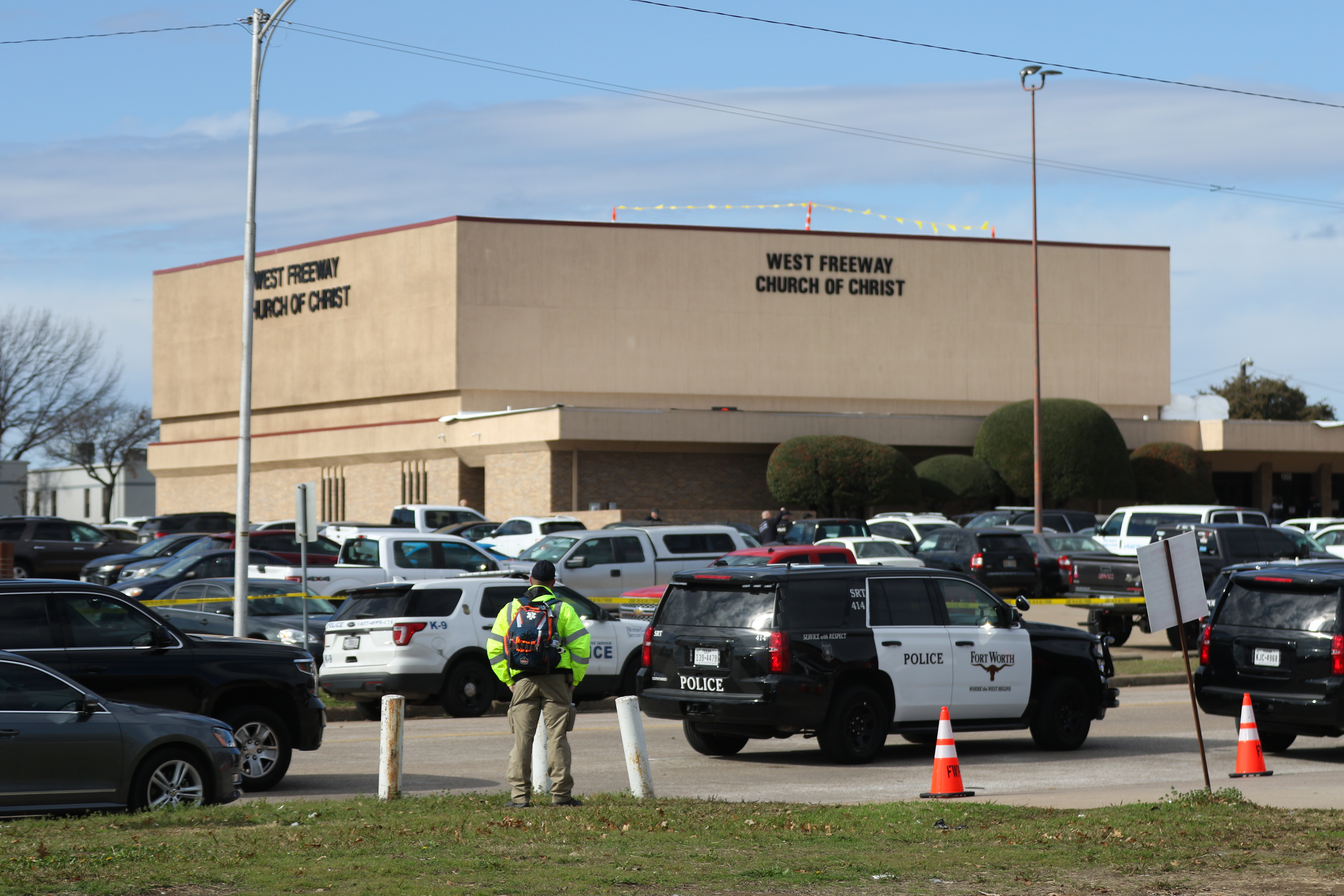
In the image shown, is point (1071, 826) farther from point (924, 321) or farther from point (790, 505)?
point (924, 321)

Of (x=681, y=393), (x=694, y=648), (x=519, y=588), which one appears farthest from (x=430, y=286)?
(x=694, y=648)

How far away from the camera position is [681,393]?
A: 6638 centimetres

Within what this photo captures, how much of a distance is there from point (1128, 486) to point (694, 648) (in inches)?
1836

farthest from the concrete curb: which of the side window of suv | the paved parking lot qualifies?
the side window of suv

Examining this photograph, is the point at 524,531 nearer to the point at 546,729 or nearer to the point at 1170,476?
the point at 546,729

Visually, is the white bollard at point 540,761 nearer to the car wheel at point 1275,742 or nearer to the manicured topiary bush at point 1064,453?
the car wheel at point 1275,742

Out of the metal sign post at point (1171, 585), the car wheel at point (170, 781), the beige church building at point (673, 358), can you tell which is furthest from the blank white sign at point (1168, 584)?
the beige church building at point (673, 358)

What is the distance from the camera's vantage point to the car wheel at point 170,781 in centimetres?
1095

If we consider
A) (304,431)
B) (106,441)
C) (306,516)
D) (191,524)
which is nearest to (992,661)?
(306,516)

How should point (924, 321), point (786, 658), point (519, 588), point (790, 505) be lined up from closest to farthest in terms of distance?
point (786, 658), point (519, 588), point (790, 505), point (924, 321)

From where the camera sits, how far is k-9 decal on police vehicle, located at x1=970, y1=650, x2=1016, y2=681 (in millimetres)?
15484

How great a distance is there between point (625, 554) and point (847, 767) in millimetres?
14917

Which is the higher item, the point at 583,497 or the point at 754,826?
the point at 583,497

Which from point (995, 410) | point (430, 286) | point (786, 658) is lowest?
point (786, 658)
